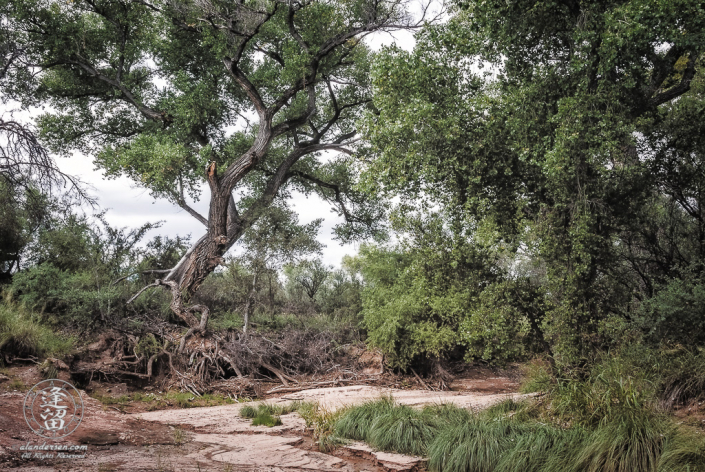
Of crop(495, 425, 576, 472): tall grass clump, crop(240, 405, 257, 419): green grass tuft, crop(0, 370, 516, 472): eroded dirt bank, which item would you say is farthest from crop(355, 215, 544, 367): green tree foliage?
crop(240, 405, 257, 419): green grass tuft

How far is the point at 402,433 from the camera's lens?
6.26 m

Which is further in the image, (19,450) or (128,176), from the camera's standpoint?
(128,176)

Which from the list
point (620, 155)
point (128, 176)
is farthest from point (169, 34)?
point (620, 155)

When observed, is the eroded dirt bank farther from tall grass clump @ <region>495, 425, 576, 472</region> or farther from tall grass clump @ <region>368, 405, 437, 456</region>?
tall grass clump @ <region>495, 425, 576, 472</region>

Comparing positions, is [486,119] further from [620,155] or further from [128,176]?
[128,176]

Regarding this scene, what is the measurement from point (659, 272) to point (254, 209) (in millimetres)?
13280

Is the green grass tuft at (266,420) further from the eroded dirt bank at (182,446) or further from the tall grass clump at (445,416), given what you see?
the tall grass clump at (445,416)

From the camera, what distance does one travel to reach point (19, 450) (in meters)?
4.69

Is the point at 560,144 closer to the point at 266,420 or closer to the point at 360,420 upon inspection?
the point at 360,420

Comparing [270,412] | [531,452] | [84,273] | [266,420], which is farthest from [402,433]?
[84,273]

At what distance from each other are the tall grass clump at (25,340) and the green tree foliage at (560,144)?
772cm

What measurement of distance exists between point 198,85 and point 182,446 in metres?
13.4

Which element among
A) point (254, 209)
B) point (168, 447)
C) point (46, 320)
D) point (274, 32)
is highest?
point (274, 32)

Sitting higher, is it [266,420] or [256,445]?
[266,420]
